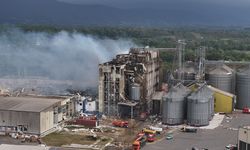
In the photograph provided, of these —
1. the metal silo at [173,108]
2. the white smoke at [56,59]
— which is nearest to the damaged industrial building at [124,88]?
the metal silo at [173,108]

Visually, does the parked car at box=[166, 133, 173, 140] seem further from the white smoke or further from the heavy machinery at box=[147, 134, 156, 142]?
the white smoke

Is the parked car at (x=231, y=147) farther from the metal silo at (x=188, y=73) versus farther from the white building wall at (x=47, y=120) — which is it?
the metal silo at (x=188, y=73)

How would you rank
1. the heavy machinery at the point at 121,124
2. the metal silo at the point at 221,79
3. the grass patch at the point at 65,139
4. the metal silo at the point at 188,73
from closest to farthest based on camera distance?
the grass patch at the point at 65,139 < the heavy machinery at the point at 121,124 < the metal silo at the point at 188,73 < the metal silo at the point at 221,79

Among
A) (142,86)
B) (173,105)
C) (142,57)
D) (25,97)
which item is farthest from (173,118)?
(25,97)

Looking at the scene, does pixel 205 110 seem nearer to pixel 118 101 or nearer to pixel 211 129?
pixel 211 129

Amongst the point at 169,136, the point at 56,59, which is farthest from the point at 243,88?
the point at 56,59

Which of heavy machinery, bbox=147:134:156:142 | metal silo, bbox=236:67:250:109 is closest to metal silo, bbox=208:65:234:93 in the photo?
metal silo, bbox=236:67:250:109
